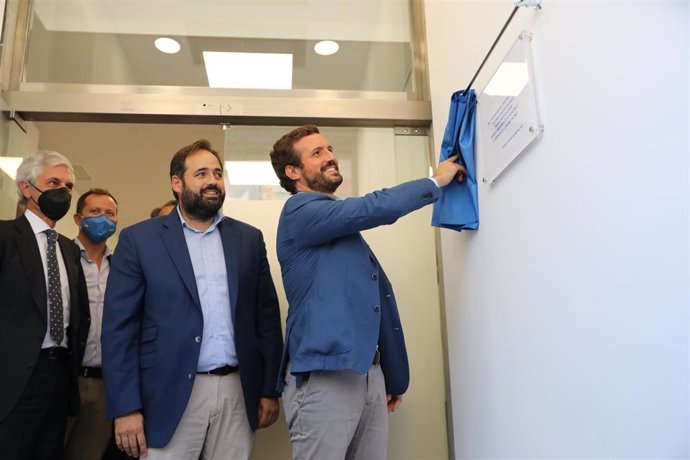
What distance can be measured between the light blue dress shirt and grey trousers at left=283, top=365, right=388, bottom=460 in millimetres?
261

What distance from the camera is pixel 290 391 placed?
173cm

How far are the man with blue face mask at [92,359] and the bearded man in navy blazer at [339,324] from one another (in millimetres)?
811

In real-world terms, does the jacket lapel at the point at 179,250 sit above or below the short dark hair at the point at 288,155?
below

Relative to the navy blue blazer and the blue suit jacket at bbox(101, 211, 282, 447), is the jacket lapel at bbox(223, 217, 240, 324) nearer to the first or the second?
the blue suit jacket at bbox(101, 211, 282, 447)

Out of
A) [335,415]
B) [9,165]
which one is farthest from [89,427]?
[9,165]

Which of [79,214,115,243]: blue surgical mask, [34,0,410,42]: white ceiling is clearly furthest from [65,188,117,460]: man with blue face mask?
[34,0,410,42]: white ceiling

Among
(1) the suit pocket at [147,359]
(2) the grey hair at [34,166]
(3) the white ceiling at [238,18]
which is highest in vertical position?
(3) the white ceiling at [238,18]

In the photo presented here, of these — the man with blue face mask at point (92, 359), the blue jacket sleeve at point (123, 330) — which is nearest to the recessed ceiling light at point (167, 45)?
the man with blue face mask at point (92, 359)

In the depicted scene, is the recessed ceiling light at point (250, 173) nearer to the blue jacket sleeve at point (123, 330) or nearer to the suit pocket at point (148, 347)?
the blue jacket sleeve at point (123, 330)

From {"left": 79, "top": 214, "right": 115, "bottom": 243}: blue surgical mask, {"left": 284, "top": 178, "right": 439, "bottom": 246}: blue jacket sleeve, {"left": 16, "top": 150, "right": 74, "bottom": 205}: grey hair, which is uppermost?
{"left": 16, "top": 150, "right": 74, "bottom": 205}: grey hair

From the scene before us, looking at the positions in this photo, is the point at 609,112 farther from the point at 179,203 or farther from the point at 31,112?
the point at 31,112

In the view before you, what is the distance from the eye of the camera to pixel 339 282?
1714 millimetres

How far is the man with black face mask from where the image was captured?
167 centimetres

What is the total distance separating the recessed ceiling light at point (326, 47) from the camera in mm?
2896
